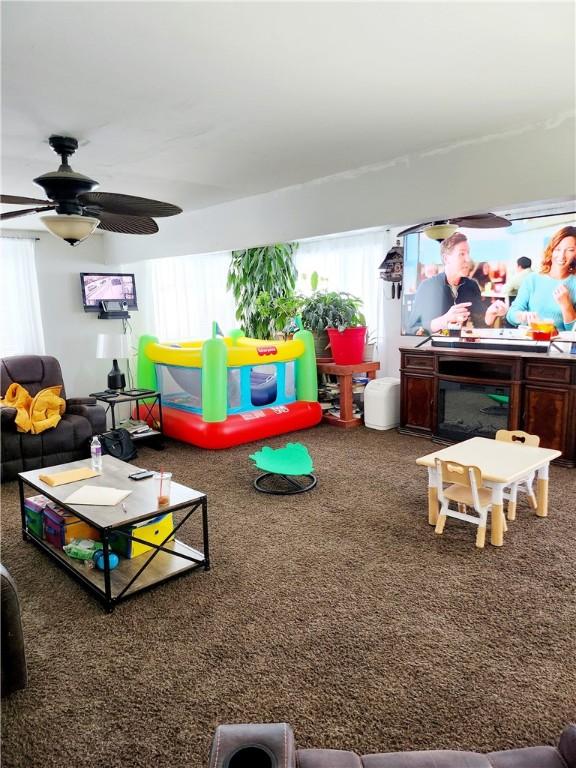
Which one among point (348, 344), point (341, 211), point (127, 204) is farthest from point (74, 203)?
point (348, 344)

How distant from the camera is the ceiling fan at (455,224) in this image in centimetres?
388

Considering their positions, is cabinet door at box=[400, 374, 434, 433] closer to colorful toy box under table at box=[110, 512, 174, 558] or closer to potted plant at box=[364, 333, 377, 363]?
potted plant at box=[364, 333, 377, 363]

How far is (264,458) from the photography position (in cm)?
418

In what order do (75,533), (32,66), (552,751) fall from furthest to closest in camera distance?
(75,533) → (32,66) → (552,751)

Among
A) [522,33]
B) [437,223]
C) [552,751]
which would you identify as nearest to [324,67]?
[522,33]

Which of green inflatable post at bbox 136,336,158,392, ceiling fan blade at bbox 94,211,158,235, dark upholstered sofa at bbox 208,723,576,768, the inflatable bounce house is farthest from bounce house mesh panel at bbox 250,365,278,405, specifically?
dark upholstered sofa at bbox 208,723,576,768

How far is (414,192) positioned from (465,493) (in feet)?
6.74

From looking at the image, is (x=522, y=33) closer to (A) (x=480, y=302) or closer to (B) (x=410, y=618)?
(B) (x=410, y=618)

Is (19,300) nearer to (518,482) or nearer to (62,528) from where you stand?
(62,528)

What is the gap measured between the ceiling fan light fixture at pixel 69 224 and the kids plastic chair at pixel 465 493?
2.45 metres

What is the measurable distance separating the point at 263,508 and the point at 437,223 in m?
2.53

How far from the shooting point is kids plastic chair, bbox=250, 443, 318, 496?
13.1 feet

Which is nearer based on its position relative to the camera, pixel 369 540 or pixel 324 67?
pixel 324 67

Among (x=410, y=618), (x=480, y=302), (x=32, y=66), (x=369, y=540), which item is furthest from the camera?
(x=480, y=302)
